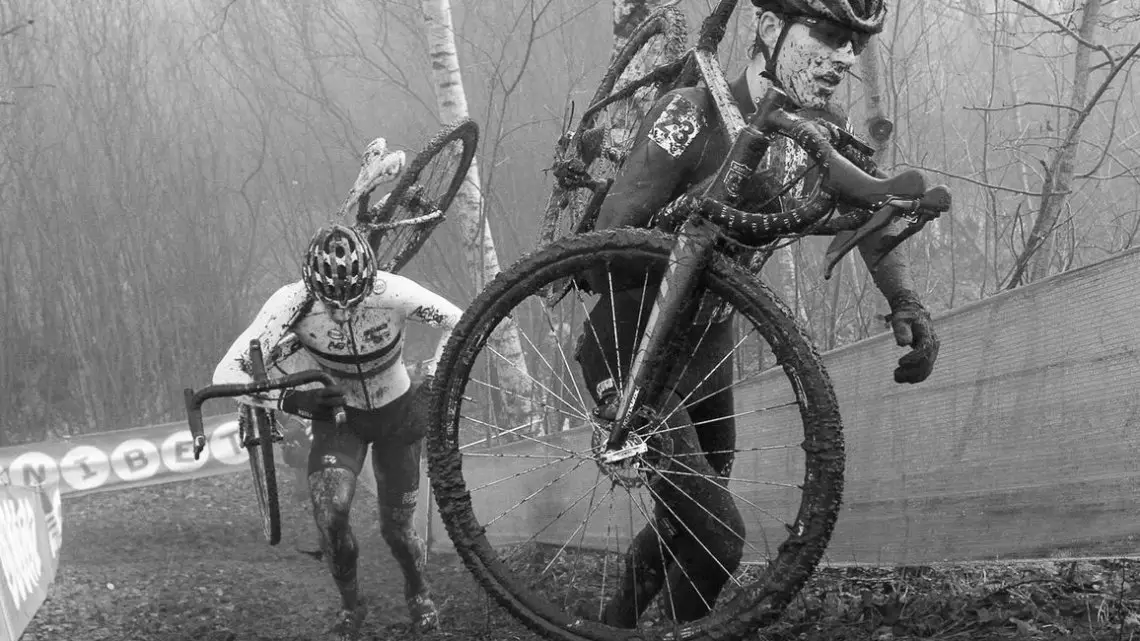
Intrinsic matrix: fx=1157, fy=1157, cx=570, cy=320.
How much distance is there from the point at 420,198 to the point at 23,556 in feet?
9.85

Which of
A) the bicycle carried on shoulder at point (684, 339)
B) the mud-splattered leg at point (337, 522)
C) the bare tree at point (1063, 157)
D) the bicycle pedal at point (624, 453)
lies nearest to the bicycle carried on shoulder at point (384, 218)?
the mud-splattered leg at point (337, 522)

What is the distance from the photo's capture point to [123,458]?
1275 cm

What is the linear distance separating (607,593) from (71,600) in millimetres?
3672

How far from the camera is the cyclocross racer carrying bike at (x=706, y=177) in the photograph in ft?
10.2

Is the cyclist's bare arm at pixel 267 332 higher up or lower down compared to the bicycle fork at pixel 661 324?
higher up

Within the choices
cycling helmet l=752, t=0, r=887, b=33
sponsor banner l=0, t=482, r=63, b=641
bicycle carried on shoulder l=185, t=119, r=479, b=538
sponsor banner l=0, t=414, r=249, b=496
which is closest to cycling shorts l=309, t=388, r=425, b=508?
bicycle carried on shoulder l=185, t=119, r=479, b=538

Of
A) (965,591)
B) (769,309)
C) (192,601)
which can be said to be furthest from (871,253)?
(192,601)

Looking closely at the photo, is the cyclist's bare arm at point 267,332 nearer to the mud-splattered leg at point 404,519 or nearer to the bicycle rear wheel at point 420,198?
the bicycle rear wheel at point 420,198

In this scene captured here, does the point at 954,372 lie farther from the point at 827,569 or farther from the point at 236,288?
the point at 236,288

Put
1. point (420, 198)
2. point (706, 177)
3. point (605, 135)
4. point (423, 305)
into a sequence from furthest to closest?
point (420, 198) → point (423, 305) → point (605, 135) → point (706, 177)

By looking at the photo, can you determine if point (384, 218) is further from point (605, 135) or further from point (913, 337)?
point (913, 337)

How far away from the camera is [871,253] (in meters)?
3.09

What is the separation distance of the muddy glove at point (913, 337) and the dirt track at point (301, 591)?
1.00 meters

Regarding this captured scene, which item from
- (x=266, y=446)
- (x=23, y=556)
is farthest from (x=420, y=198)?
(x=23, y=556)
